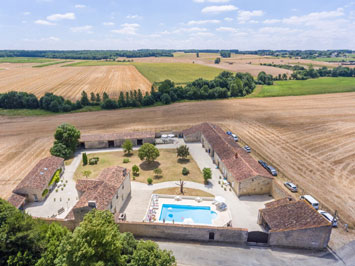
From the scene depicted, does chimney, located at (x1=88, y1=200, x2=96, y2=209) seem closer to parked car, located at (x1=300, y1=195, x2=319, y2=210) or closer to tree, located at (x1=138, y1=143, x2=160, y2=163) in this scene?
tree, located at (x1=138, y1=143, x2=160, y2=163)

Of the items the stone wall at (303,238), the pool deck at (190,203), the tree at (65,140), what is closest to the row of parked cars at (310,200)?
the stone wall at (303,238)

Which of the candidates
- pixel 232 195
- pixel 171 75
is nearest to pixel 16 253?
pixel 232 195

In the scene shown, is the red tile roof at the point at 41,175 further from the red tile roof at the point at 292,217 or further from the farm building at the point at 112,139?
the red tile roof at the point at 292,217

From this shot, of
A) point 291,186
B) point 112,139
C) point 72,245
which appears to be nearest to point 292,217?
point 291,186

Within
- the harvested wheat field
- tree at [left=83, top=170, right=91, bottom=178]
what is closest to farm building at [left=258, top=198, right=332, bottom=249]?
tree at [left=83, top=170, right=91, bottom=178]

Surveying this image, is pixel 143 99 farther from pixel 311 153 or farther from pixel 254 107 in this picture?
pixel 311 153

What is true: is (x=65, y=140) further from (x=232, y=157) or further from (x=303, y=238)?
(x=303, y=238)
